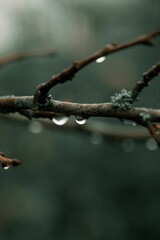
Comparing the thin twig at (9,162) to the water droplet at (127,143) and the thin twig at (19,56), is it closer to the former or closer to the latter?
the thin twig at (19,56)

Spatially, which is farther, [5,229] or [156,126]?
[5,229]

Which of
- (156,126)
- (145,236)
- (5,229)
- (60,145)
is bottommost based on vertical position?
(156,126)

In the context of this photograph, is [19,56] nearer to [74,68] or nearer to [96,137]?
[96,137]

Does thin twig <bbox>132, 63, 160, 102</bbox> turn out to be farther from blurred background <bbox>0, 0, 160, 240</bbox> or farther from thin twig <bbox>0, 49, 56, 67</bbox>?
blurred background <bbox>0, 0, 160, 240</bbox>

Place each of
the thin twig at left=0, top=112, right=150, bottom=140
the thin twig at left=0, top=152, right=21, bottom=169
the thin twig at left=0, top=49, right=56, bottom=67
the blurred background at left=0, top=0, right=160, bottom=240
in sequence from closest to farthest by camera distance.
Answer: the thin twig at left=0, top=152, right=21, bottom=169 < the thin twig at left=0, top=49, right=56, bottom=67 < the thin twig at left=0, top=112, right=150, bottom=140 < the blurred background at left=0, top=0, right=160, bottom=240

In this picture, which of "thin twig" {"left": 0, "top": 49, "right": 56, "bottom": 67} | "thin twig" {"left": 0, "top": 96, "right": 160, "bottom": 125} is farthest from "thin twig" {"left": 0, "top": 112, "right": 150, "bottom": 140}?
"thin twig" {"left": 0, "top": 96, "right": 160, "bottom": 125}

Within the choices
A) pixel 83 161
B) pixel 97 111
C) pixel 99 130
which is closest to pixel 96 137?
pixel 99 130

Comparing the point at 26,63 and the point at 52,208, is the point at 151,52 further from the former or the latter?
the point at 52,208

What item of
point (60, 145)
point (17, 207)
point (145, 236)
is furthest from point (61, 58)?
point (145, 236)

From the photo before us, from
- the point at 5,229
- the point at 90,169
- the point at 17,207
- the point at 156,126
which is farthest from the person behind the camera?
the point at 90,169

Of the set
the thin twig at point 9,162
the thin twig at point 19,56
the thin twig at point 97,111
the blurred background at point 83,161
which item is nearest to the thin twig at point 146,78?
the thin twig at point 97,111
